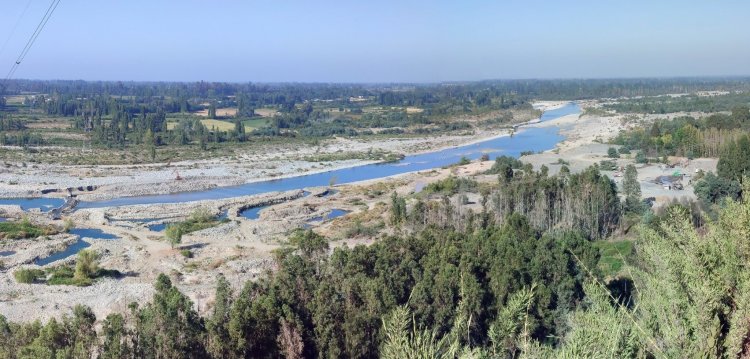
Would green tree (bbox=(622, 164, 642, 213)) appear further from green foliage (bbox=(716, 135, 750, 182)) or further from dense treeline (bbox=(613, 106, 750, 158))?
dense treeline (bbox=(613, 106, 750, 158))

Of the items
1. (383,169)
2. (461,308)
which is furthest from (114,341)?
(383,169)

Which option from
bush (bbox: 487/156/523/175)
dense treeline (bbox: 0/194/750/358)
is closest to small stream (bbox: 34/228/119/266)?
dense treeline (bbox: 0/194/750/358)

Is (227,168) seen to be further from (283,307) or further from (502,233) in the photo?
(283,307)

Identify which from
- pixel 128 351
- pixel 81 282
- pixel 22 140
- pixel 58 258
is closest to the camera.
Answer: pixel 128 351

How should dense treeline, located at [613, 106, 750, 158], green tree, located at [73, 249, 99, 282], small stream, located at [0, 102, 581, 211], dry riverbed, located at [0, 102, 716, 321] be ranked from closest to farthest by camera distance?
dry riverbed, located at [0, 102, 716, 321] → green tree, located at [73, 249, 99, 282] → small stream, located at [0, 102, 581, 211] → dense treeline, located at [613, 106, 750, 158]

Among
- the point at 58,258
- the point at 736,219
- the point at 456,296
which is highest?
the point at 736,219

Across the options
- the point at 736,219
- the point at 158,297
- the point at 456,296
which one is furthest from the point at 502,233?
the point at 736,219

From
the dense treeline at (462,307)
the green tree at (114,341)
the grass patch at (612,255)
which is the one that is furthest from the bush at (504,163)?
the green tree at (114,341)
